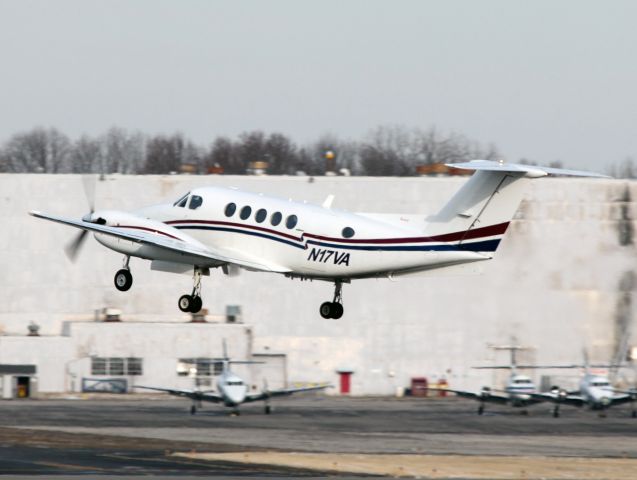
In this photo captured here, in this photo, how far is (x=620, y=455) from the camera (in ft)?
250

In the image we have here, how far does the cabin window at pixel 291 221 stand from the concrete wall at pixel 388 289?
179ft

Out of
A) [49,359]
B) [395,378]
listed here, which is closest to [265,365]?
[395,378]

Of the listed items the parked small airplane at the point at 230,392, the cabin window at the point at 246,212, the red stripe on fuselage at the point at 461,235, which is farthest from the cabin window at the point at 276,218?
the parked small airplane at the point at 230,392

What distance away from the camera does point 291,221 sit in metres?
40.5

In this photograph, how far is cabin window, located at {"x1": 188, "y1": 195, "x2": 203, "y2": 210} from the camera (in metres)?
42.4

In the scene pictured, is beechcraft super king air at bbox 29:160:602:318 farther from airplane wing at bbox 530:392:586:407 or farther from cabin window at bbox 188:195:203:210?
airplane wing at bbox 530:392:586:407

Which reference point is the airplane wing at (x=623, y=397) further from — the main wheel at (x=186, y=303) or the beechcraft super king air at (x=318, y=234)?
the main wheel at (x=186, y=303)

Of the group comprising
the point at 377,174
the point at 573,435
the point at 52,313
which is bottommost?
the point at 573,435

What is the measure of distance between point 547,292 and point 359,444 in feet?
74.2

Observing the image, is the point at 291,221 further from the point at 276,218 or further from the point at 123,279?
the point at 123,279

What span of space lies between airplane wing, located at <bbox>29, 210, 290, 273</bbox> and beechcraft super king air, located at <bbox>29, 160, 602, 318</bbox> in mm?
34

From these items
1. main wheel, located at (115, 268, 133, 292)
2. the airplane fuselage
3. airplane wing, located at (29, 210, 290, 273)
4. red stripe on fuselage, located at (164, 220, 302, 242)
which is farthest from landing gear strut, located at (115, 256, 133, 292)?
red stripe on fuselage, located at (164, 220, 302, 242)

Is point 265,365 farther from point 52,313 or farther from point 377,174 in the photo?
point 377,174

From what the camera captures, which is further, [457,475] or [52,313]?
[52,313]
